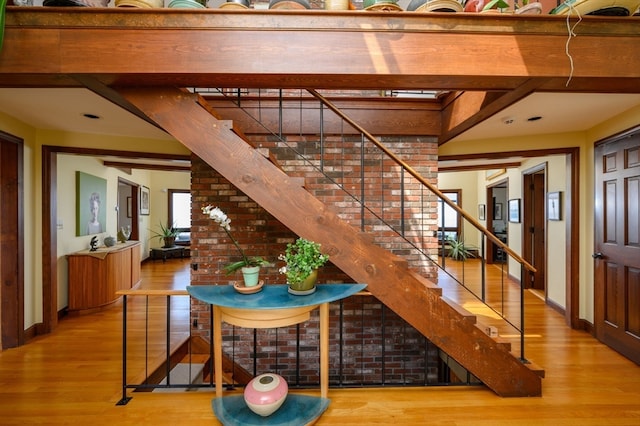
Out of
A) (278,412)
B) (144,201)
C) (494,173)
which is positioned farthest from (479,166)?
(144,201)

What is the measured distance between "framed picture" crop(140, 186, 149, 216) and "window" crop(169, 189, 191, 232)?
2.31 ft

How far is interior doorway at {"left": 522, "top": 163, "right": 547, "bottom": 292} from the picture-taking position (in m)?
5.78

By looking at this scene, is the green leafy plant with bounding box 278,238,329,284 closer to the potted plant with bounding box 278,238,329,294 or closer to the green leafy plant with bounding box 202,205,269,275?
the potted plant with bounding box 278,238,329,294

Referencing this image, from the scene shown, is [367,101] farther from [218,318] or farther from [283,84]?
[218,318]

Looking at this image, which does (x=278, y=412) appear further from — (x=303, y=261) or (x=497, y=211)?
(x=497, y=211)

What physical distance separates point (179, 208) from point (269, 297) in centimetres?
855

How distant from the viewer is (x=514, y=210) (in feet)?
21.0

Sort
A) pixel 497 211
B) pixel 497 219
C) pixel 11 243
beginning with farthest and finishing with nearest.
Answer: pixel 497 211, pixel 497 219, pixel 11 243

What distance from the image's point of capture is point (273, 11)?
6.67ft

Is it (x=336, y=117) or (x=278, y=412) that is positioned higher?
(x=336, y=117)

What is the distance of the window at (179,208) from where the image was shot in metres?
9.31

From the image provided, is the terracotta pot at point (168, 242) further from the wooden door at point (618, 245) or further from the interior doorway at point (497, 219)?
the wooden door at point (618, 245)

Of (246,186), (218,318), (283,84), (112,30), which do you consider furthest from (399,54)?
(218,318)

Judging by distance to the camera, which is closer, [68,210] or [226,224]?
[226,224]
